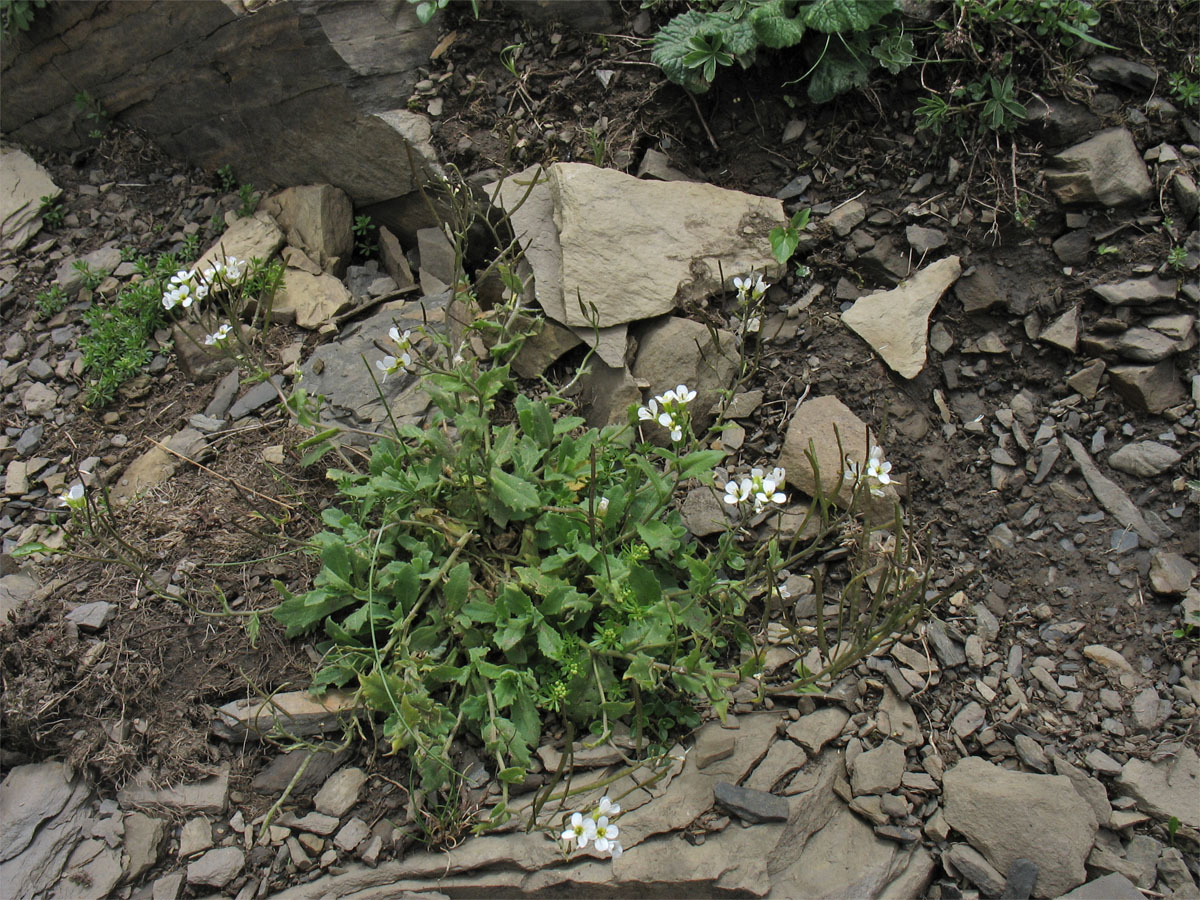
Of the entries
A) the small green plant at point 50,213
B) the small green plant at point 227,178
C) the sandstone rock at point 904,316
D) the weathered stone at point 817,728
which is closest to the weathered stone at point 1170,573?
the sandstone rock at point 904,316

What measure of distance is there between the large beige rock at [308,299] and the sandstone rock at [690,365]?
1.53 metres

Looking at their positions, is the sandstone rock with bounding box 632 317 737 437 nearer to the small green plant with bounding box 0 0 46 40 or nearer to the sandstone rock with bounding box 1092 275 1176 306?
the sandstone rock with bounding box 1092 275 1176 306

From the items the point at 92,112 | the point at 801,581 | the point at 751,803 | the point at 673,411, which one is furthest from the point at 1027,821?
the point at 92,112

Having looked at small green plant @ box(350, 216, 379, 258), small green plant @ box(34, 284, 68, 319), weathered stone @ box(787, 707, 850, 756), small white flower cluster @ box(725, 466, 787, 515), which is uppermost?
small green plant @ box(34, 284, 68, 319)

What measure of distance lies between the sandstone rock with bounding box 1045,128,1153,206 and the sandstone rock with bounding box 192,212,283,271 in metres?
3.57

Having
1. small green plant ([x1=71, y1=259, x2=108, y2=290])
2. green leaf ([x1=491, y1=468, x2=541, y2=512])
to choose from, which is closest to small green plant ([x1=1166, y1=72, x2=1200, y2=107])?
green leaf ([x1=491, y1=468, x2=541, y2=512])

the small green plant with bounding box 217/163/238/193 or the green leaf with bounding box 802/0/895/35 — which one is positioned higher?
the small green plant with bounding box 217/163/238/193

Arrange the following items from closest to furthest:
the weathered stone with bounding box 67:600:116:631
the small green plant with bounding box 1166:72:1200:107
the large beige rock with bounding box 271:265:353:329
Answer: the weathered stone with bounding box 67:600:116:631 → the small green plant with bounding box 1166:72:1200:107 → the large beige rock with bounding box 271:265:353:329

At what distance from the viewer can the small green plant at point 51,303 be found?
4.27m

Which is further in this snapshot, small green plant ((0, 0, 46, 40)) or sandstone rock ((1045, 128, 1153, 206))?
small green plant ((0, 0, 46, 40))

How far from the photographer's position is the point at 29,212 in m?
4.59

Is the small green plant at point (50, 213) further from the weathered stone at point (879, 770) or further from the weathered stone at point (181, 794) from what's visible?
the weathered stone at point (879, 770)

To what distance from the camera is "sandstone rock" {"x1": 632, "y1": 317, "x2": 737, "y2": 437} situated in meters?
3.56

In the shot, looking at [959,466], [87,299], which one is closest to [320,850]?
[959,466]
